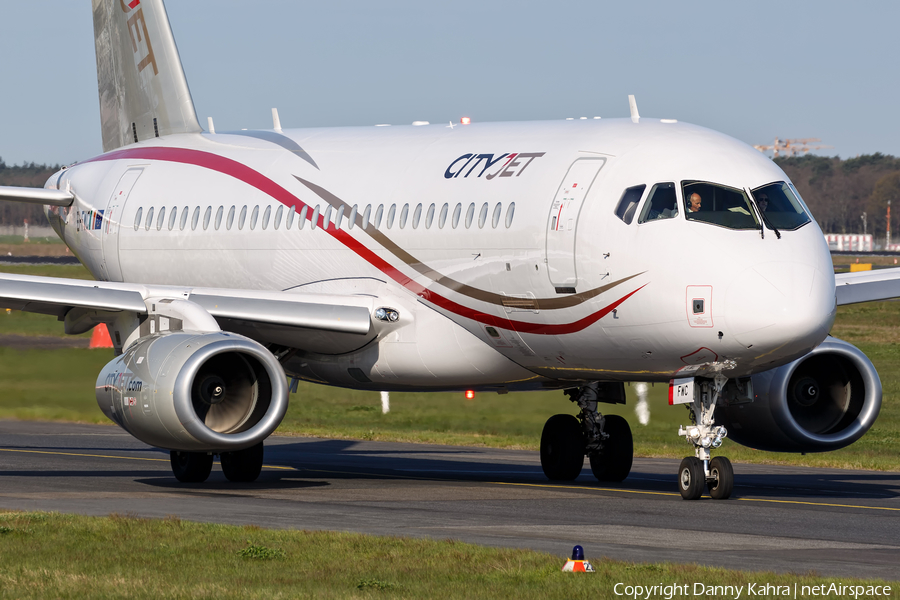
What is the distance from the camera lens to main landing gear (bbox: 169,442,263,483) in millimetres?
22534

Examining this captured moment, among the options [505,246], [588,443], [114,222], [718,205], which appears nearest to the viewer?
[718,205]

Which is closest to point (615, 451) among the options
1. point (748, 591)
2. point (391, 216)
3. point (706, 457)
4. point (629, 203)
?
point (706, 457)

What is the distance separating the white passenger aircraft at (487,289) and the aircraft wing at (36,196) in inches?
94.3

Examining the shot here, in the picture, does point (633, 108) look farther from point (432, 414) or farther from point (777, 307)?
point (432, 414)

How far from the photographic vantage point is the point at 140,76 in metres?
31.1

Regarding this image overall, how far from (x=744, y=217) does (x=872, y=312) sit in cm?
5573

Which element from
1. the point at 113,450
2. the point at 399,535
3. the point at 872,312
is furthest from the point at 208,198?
the point at 872,312

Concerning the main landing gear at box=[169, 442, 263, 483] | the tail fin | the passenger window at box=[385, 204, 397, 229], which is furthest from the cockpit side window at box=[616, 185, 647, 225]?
the tail fin

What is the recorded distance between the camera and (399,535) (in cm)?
1525

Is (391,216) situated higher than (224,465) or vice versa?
(391,216)

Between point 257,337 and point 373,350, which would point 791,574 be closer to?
point 373,350

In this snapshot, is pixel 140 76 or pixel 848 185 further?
pixel 848 185

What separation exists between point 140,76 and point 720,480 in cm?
1718

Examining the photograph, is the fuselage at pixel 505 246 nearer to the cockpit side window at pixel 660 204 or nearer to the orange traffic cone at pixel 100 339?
the cockpit side window at pixel 660 204
